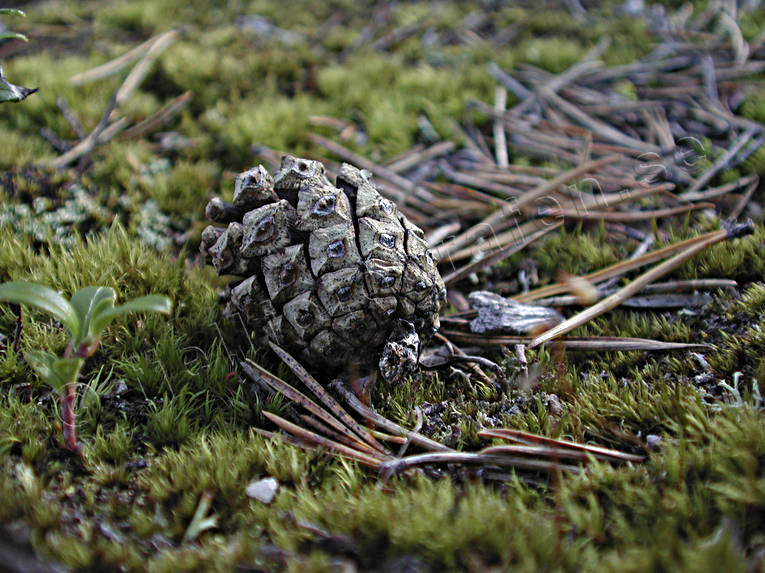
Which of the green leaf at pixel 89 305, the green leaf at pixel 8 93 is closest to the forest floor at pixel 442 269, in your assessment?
the green leaf at pixel 89 305

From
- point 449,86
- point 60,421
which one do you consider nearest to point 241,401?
point 60,421

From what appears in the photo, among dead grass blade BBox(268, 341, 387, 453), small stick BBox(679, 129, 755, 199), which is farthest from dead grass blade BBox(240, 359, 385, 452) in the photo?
small stick BBox(679, 129, 755, 199)

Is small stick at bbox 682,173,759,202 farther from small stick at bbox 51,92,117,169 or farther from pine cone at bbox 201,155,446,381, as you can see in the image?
small stick at bbox 51,92,117,169

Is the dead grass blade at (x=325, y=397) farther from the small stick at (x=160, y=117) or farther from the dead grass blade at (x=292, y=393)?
the small stick at (x=160, y=117)

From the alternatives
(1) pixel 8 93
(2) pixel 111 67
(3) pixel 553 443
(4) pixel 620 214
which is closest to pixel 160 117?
(2) pixel 111 67

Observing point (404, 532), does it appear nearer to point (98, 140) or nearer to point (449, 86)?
point (98, 140)
